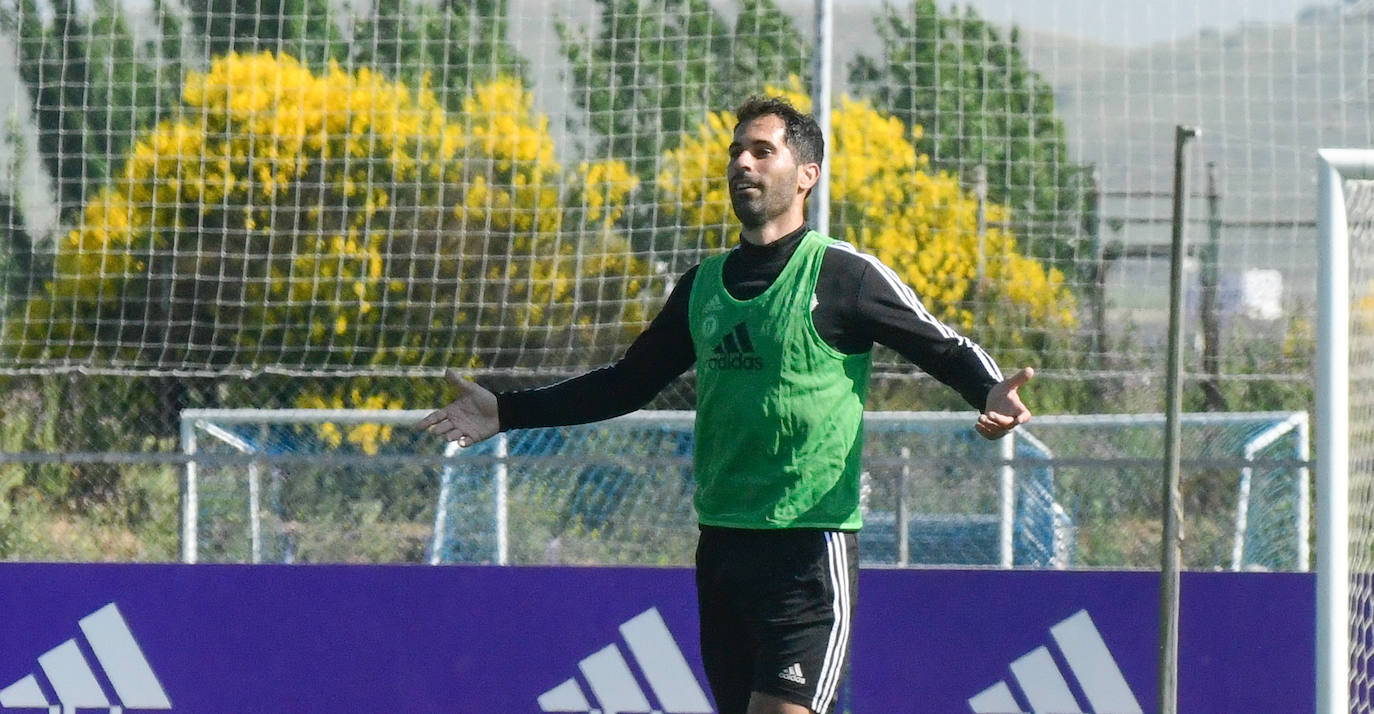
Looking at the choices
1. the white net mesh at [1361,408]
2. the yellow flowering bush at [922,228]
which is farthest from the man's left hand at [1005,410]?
the yellow flowering bush at [922,228]

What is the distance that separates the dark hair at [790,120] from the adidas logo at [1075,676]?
205cm

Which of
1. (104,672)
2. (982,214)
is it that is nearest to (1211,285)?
(982,214)

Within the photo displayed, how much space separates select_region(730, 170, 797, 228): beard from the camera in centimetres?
368

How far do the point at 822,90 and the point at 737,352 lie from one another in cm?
174

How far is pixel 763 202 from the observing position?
369cm

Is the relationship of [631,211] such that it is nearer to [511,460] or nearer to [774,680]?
[511,460]

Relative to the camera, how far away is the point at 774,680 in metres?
3.53

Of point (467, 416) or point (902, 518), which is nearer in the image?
point (467, 416)

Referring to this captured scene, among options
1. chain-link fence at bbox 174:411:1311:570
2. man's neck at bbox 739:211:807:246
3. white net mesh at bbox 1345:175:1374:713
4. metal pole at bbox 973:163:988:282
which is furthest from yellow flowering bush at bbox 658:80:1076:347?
man's neck at bbox 739:211:807:246

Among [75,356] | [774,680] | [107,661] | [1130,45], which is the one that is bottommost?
[107,661]

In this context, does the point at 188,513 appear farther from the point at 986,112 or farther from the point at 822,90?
the point at 986,112

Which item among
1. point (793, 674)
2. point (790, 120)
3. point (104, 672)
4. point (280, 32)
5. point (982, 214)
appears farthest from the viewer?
point (280, 32)

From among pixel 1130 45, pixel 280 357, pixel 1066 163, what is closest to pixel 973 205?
pixel 1066 163

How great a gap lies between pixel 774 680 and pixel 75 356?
3.89 metres
